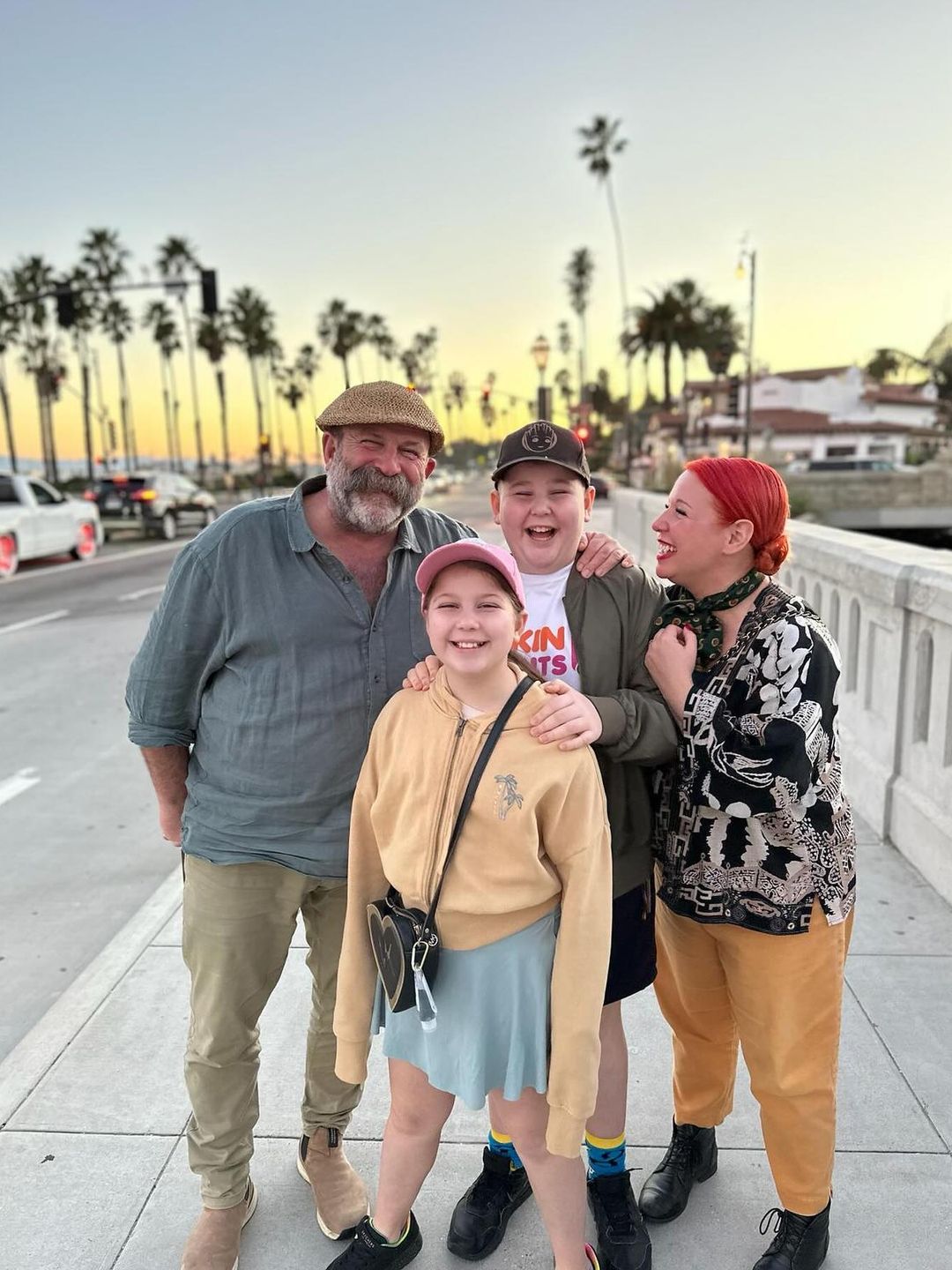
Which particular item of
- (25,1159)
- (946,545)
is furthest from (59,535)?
(946,545)

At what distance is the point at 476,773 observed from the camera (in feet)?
6.28

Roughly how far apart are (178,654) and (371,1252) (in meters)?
1.52

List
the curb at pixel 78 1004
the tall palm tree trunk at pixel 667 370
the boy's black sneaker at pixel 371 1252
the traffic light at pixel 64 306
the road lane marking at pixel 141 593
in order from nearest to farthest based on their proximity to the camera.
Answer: the boy's black sneaker at pixel 371 1252, the curb at pixel 78 1004, the road lane marking at pixel 141 593, the traffic light at pixel 64 306, the tall palm tree trunk at pixel 667 370

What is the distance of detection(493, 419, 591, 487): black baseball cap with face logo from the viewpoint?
7.10ft

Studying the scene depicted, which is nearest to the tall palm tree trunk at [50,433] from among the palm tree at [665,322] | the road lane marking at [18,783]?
the palm tree at [665,322]

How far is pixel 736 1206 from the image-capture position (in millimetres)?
2510

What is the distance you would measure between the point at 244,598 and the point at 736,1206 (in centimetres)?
206

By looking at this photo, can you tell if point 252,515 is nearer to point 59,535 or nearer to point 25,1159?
point 25,1159

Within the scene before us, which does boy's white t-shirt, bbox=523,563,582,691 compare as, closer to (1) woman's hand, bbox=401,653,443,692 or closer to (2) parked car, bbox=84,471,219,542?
(1) woman's hand, bbox=401,653,443,692

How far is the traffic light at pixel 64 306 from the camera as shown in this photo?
2136 cm

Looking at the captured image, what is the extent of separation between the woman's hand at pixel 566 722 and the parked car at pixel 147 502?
2529cm

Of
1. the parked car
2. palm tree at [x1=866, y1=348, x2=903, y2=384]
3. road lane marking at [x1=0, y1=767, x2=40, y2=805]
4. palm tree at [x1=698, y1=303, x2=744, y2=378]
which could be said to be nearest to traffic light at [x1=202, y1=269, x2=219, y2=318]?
the parked car

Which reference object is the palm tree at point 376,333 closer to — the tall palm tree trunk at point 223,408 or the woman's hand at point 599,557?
the tall palm tree trunk at point 223,408

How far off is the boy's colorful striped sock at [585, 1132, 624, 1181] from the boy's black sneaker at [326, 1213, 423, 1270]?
50cm
